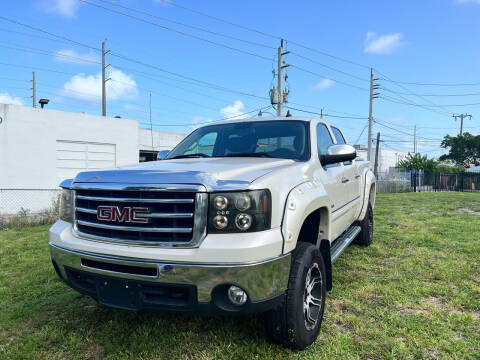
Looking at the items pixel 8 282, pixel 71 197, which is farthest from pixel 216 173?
pixel 8 282

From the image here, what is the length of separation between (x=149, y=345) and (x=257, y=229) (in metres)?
1.36

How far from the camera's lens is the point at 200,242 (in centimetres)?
213

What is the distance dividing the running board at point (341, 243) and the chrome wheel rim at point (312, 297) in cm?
57

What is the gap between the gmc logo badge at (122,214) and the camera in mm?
2268

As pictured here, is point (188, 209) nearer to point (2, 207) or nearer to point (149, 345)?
point (149, 345)

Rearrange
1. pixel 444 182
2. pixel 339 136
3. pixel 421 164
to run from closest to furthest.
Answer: pixel 339 136 → pixel 444 182 → pixel 421 164

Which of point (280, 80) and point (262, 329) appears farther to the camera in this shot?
point (280, 80)

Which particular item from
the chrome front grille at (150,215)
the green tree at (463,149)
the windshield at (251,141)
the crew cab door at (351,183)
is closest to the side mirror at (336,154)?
the windshield at (251,141)

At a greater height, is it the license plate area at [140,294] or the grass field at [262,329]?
the license plate area at [140,294]

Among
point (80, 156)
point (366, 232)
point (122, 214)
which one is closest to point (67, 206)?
point (122, 214)

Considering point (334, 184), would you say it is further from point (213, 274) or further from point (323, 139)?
point (213, 274)

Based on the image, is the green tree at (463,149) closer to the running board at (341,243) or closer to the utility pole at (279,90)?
the utility pole at (279,90)

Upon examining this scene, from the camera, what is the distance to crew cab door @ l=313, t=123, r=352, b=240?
3298 mm

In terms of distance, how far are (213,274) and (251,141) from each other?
183 cm
